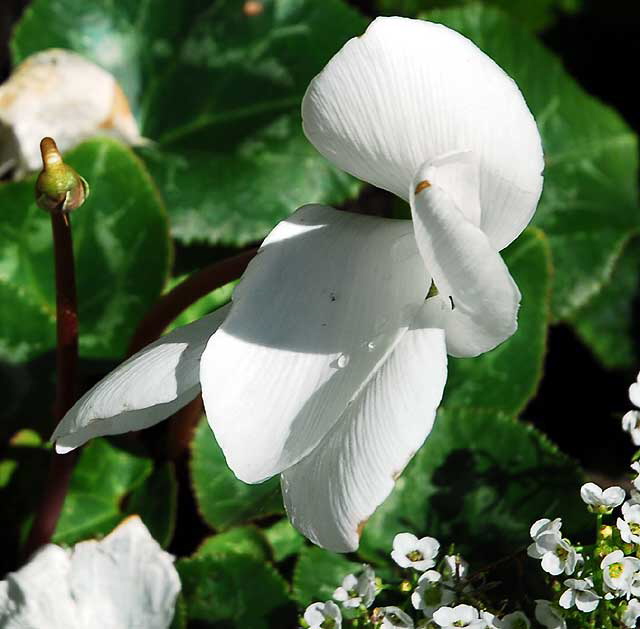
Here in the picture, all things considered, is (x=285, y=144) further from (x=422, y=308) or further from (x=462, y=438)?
(x=422, y=308)

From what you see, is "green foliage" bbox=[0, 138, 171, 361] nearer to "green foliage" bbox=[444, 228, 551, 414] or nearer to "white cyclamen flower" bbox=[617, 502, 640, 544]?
"green foliage" bbox=[444, 228, 551, 414]

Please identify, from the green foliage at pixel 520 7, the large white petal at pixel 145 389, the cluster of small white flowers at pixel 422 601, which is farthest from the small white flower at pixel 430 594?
the green foliage at pixel 520 7

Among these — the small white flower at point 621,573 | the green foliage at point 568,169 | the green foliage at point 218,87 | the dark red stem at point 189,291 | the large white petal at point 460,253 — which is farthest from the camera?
the green foliage at point 568,169

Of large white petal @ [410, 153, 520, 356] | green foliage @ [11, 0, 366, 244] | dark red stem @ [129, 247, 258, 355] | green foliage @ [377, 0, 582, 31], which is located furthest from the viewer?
green foliage @ [377, 0, 582, 31]

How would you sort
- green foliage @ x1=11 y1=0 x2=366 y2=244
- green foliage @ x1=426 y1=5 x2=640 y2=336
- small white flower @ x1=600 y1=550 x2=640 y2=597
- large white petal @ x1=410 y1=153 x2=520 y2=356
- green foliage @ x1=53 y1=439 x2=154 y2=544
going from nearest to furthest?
large white petal @ x1=410 y1=153 x2=520 y2=356
small white flower @ x1=600 y1=550 x2=640 y2=597
green foliage @ x1=53 y1=439 x2=154 y2=544
green foliage @ x1=11 y1=0 x2=366 y2=244
green foliage @ x1=426 y1=5 x2=640 y2=336

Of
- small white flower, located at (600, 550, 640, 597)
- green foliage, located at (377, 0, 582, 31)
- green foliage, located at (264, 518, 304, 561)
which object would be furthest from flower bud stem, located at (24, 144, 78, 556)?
green foliage, located at (377, 0, 582, 31)

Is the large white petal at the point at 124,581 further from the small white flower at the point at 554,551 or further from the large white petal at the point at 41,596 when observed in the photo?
the small white flower at the point at 554,551
